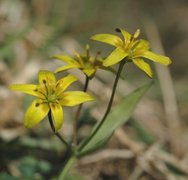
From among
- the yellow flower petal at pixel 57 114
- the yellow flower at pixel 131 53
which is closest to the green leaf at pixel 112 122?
the yellow flower at pixel 131 53

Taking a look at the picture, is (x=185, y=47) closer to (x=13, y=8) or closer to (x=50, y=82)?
(x=13, y=8)

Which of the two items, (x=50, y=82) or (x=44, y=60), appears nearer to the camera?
(x=50, y=82)

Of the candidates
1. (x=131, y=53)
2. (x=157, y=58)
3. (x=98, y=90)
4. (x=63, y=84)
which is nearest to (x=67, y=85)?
(x=63, y=84)

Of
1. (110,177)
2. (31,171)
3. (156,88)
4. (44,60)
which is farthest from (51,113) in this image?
(156,88)

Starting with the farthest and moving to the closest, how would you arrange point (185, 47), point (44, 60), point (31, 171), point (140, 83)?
point (185, 47)
point (140, 83)
point (44, 60)
point (31, 171)

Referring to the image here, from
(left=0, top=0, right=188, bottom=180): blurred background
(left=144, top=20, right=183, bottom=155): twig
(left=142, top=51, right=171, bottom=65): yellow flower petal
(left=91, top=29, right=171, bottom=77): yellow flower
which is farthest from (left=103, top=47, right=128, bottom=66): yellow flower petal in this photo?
(left=144, top=20, right=183, bottom=155): twig

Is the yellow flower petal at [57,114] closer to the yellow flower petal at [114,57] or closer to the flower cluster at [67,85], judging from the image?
the flower cluster at [67,85]

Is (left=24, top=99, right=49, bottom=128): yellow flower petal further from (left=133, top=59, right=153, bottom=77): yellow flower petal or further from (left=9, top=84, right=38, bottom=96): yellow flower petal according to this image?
(left=133, top=59, right=153, bottom=77): yellow flower petal
